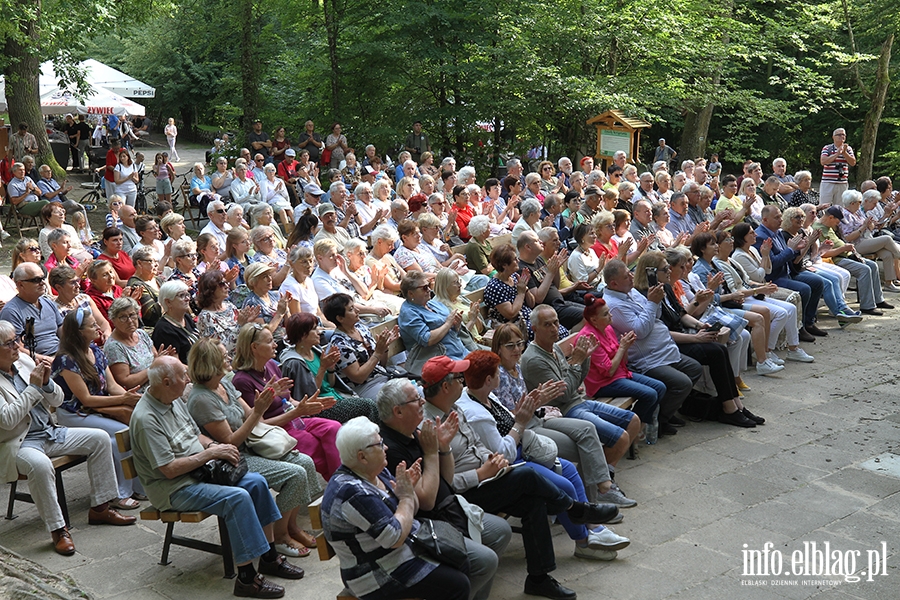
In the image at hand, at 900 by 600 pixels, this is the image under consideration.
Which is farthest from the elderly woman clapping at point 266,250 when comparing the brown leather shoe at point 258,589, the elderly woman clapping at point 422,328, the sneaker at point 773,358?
the sneaker at point 773,358

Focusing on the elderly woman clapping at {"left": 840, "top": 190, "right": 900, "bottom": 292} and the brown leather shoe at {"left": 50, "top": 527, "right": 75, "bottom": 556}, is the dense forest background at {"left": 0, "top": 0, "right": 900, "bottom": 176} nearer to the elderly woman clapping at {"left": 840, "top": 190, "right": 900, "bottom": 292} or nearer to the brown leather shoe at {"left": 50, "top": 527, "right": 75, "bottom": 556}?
the elderly woman clapping at {"left": 840, "top": 190, "right": 900, "bottom": 292}

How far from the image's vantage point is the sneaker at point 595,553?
5.22 metres

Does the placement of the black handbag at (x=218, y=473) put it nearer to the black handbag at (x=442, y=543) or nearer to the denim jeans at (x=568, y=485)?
the black handbag at (x=442, y=543)

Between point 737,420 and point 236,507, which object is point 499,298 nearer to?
point 737,420

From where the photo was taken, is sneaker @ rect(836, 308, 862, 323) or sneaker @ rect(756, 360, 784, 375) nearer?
sneaker @ rect(756, 360, 784, 375)

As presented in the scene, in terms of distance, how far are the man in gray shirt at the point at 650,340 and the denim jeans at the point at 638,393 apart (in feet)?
1.25

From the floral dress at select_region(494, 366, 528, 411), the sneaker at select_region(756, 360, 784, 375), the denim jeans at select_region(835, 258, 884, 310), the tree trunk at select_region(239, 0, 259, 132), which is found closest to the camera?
the floral dress at select_region(494, 366, 528, 411)

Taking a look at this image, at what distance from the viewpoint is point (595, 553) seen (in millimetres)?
5234

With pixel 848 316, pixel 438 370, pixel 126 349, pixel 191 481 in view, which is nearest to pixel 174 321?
pixel 126 349

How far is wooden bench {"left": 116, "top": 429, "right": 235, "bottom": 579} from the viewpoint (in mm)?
4770

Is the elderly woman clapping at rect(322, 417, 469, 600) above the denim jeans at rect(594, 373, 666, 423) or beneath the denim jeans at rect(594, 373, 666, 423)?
above

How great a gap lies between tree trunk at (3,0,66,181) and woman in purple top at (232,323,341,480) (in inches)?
493

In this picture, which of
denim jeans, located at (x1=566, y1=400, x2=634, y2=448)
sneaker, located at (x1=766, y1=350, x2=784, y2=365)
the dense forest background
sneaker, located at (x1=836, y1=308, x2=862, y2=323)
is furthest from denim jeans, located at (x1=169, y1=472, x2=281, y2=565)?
the dense forest background

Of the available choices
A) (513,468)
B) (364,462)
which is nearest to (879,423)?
(513,468)
